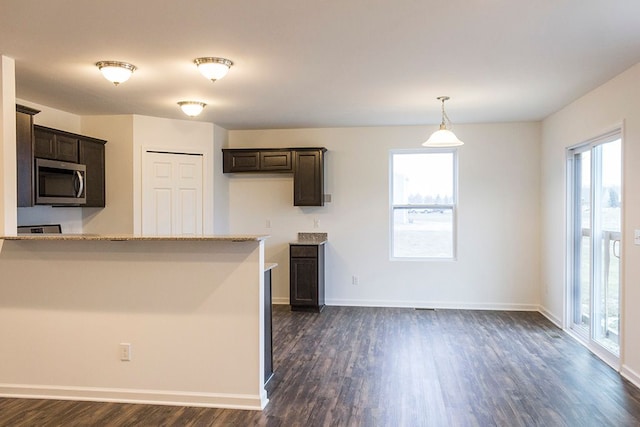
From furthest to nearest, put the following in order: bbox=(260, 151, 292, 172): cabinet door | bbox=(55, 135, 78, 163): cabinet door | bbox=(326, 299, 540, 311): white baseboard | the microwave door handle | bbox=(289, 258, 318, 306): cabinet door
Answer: bbox=(260, 151, 292, 172): cabinet door → bbox=(326, 299, 540, 311): white baseboard → bbox=(289, 258, 318, 306): cabinet door → the microwave door handle → bbox=(55, 135, 78, 163): cabinet door

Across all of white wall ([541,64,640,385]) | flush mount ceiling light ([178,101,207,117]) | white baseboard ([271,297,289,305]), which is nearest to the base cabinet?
white baseboard ([271,297,289,305])

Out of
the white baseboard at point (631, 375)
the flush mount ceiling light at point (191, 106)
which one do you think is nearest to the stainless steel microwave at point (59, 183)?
the flush mount ceiling light at point (191, 106)

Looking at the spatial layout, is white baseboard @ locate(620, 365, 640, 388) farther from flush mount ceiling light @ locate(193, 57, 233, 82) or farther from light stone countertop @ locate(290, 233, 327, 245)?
flush mount ceiling light @ locate(193, 57, 233, 82)

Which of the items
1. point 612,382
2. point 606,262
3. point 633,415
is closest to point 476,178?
point 606,262

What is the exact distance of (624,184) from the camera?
3754 millimetres

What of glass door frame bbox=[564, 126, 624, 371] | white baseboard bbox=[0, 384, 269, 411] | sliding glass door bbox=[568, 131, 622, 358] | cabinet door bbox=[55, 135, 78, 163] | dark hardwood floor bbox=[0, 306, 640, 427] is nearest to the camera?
dark hardwood floor bbox=[0, 306, 640, 427]

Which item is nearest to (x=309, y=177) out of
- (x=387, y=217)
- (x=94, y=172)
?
(x=387, y=217)

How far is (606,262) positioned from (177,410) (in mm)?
3837

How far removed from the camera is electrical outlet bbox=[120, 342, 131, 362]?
325 cm

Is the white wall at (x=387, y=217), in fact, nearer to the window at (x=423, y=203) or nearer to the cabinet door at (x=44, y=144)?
the window at (x=423, y=203)

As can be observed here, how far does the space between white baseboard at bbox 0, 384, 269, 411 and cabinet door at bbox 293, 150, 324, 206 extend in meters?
3.26

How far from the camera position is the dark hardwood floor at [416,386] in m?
2.96

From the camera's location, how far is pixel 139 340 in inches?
128

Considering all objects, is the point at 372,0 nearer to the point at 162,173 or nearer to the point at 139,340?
the point at 139,340
